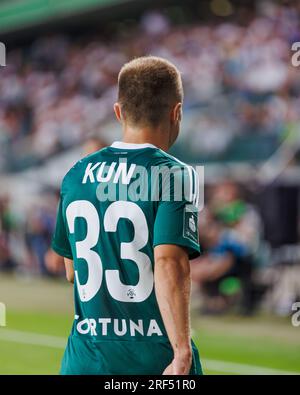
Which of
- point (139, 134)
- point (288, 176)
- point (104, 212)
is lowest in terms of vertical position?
point (104, 212)

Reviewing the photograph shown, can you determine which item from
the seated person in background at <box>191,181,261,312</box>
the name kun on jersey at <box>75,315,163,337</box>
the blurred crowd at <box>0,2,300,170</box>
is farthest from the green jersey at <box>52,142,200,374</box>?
the blurred crowd at <box>0,2,300,170</box>

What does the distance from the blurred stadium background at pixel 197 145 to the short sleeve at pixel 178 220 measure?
8.02 ft

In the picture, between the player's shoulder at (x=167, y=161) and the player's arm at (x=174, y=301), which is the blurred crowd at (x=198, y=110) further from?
the player's arm at (x=174, y=301)

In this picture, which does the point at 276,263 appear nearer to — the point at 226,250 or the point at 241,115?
the point at 226,250

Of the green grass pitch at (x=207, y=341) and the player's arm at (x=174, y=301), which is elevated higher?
the green grass pitch at (x=207, y=341)

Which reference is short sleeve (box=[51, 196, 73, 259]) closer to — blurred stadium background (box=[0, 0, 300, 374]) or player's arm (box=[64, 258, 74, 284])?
player's arm (box=[64, 258, 74, 284])

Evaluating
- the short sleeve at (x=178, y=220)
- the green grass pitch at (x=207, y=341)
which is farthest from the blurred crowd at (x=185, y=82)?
the short sleeve at (x=178, y=220)

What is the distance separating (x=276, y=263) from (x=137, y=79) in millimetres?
7382

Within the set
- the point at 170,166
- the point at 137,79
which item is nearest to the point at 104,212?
the point at 170,166

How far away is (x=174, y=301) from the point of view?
2359 mm

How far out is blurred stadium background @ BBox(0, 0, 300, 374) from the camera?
891 cm

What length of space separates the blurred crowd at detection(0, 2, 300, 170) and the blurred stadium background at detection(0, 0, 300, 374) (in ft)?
0.08

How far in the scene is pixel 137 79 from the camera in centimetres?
255

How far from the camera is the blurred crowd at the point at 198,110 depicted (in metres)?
9.70
